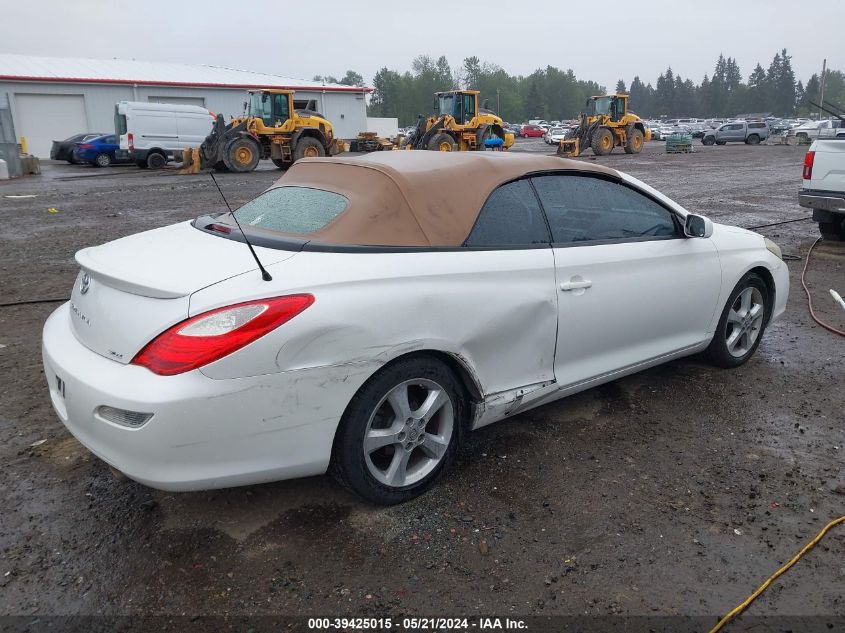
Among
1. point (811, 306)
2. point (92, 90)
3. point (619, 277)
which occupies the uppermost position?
point (92, 90)

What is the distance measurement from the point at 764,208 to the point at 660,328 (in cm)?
1081

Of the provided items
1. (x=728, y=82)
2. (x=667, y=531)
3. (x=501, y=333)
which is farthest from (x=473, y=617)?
(x=728, y=82)

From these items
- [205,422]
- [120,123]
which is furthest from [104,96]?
[205,422]

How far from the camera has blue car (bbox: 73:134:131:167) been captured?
92.9 ft

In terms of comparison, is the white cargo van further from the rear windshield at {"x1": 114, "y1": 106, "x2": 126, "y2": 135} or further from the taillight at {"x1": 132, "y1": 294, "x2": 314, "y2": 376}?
the taillight at {"x1": 132, "y1": 294, "x2": 314, "y2": 376}

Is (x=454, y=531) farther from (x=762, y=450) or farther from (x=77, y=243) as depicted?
(x=77, y=243)

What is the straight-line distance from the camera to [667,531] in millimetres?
2873

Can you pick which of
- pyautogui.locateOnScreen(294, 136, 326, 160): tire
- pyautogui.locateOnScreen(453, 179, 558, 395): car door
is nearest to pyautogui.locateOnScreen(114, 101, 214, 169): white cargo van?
pyautogui.locateOnScreen(294, 136, 326, 160): tire

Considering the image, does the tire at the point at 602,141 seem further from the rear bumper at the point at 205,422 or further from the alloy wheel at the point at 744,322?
the rear bumper at the point at 205,422

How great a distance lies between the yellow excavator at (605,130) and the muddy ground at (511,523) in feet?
88.6

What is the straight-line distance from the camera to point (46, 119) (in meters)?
37.9

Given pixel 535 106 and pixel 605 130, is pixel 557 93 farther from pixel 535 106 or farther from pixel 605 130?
pixel 605 130

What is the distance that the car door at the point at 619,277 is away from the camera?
3.53 m

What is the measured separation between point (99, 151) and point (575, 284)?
29.3 m
